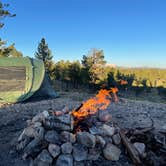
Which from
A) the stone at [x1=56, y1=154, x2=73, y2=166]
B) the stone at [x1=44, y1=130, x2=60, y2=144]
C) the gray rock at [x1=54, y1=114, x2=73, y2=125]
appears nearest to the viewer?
the stone at [x1=56, y1=154, x2=73, y2=166]

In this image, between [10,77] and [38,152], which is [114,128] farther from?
[10,77]

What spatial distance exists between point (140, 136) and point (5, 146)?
262cm

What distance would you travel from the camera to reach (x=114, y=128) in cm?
445

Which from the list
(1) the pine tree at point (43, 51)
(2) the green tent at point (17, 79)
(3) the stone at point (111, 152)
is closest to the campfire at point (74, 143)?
(3) the stone at point (111, 152)

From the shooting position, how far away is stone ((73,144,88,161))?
402 cm

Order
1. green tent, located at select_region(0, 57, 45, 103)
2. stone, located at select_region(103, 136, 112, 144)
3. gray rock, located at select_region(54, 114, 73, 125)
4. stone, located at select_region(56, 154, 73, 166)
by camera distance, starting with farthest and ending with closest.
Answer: green tent, located at select_region(0, 57, 45, 103)
gray rock, located at select_region(54, 114, 73, 125)
stone, located at select_region(103, 136, 112, 144)
stone, located at select_region(56, 154, 73, 166)

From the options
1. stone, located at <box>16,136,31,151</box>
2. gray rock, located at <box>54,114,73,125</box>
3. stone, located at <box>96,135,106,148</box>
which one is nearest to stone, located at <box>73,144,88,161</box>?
stone, located at <box>96,135,106,148</box>

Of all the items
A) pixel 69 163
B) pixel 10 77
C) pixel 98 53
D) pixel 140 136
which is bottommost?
pixel 69 163

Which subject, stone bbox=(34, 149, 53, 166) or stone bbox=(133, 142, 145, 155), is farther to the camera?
stone bbox=(133, 142, 145, 155)

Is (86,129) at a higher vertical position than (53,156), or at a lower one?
higher

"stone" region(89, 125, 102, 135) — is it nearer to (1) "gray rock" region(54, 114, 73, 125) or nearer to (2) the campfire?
(2) the campfire

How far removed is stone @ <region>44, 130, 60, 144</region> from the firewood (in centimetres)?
117

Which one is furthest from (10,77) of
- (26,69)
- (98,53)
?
(98,53)

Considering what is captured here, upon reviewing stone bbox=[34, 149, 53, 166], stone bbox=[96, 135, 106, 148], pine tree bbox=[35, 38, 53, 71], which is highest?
pine tree bbox=[35, 38, 53, 71]
